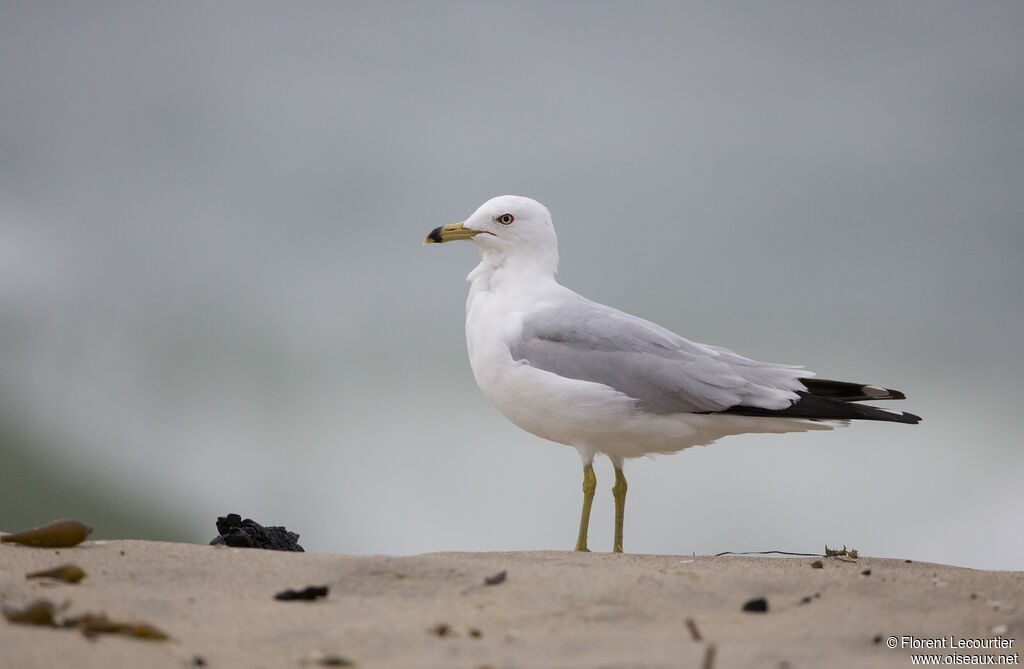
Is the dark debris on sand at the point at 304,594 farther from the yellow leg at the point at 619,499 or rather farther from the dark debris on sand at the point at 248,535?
the yellow leg at the point at 619,499

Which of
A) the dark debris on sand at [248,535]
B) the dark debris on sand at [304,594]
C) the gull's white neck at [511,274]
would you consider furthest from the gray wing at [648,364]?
the dark debris on sand at [304,594]

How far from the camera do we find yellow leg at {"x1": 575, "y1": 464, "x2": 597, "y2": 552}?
5.76m

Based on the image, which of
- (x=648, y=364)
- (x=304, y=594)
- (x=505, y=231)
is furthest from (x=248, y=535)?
(x=505, y=231)

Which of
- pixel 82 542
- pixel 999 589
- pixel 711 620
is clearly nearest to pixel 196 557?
pixel 82 542

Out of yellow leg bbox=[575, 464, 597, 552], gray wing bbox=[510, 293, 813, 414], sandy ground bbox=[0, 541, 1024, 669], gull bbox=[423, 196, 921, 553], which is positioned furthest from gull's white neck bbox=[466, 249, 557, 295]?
sandy ground bbox=[0, 541, 1024, 669]

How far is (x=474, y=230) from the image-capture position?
21.9 ft

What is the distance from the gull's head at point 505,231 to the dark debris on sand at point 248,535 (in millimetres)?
2144

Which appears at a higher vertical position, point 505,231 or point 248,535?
point 505,231

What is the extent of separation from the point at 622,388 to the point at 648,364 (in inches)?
8.1

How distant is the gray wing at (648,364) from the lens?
5.68m

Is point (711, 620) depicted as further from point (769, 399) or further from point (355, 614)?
point (769, 399)

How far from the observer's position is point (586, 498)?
19.4 feet

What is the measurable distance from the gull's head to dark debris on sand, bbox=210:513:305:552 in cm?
214

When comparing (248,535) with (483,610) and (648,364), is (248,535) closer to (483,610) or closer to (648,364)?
(483,610)
